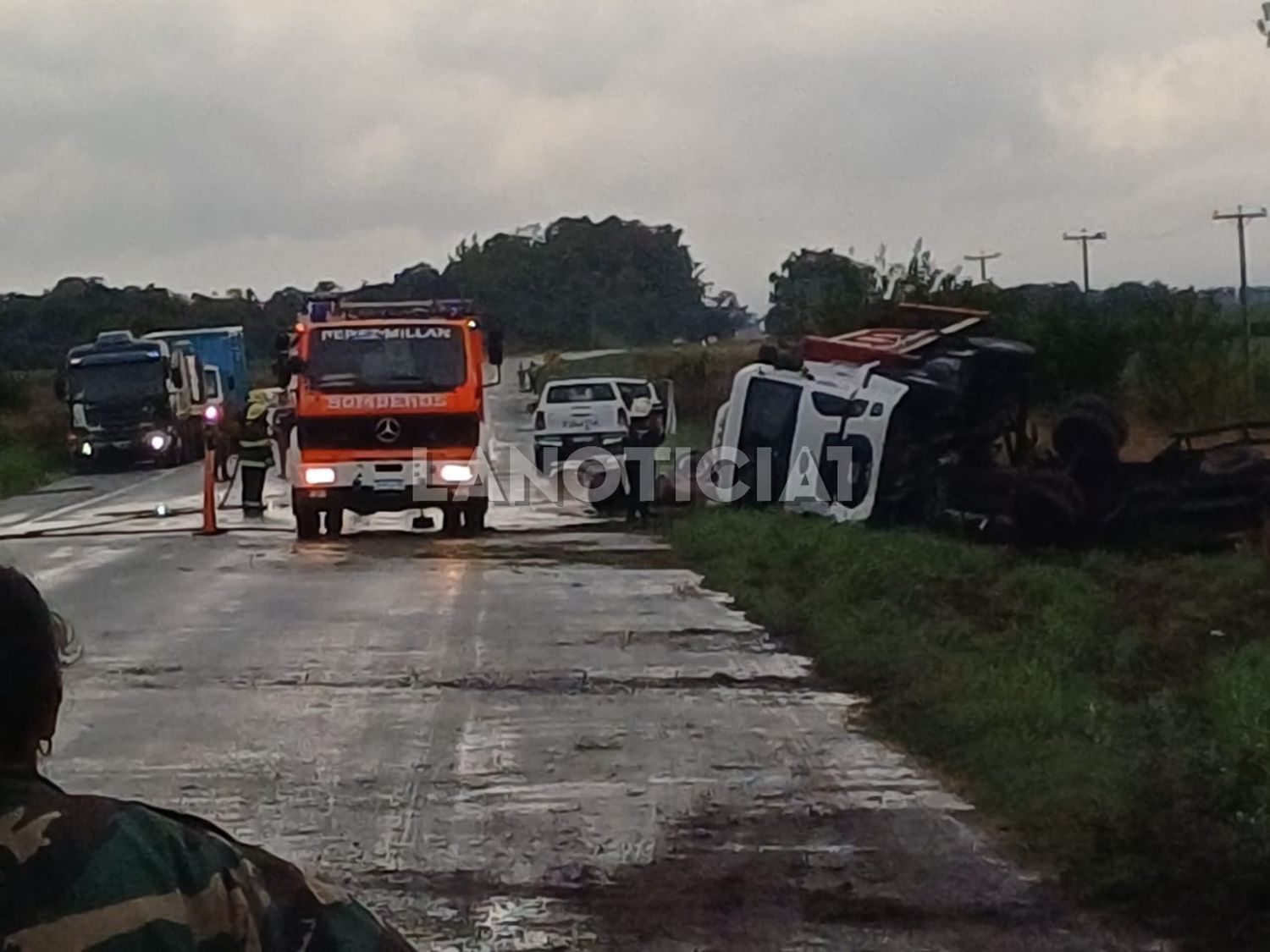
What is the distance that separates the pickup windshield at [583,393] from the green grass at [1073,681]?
1823cm

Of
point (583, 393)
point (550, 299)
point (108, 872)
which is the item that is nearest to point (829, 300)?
point (583, 393)

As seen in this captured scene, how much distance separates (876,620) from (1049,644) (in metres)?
1.59

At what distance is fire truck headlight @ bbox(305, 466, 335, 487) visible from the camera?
78.4 feet

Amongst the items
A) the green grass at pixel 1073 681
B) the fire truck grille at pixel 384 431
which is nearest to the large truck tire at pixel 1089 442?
the green grass at pixel 1073 681

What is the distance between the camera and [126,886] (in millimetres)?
2814

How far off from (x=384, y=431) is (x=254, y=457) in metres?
5.55

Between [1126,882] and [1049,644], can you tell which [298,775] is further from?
[1049,644]

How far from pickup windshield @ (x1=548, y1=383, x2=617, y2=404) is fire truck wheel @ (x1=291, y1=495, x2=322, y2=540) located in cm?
1506

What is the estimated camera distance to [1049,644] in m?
13.3

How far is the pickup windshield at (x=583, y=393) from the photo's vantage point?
130ft

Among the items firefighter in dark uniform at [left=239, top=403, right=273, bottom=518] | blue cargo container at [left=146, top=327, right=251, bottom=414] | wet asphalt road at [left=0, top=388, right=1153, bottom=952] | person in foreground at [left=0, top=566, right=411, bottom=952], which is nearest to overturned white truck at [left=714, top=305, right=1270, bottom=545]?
wet asphalt road at [left=0, top=388, right=1153, bottom=952]

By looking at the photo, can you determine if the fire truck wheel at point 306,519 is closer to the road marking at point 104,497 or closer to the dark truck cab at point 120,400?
the road marking at point 104,497

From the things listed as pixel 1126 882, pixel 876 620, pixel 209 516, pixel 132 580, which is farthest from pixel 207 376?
pixel 1126 882

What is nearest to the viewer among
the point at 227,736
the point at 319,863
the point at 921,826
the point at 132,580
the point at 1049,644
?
the point at 319,863
